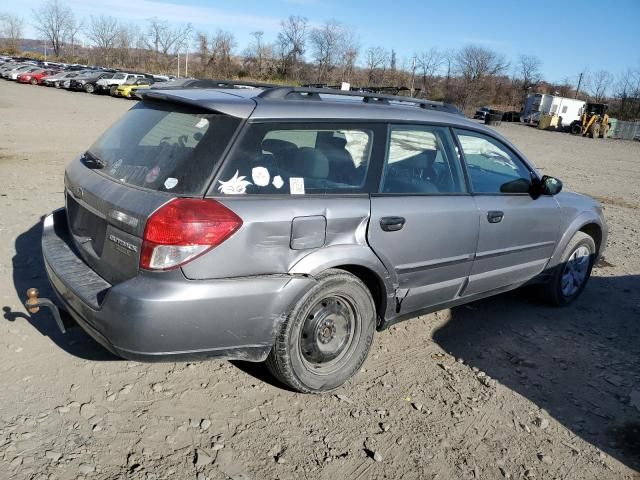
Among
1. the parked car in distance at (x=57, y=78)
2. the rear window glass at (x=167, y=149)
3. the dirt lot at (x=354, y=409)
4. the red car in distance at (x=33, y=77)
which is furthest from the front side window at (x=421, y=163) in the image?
the red car in distance at (x=33, y=77)

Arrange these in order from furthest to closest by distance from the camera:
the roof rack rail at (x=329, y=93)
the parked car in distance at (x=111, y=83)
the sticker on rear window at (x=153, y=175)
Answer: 1. the parked car in distance at (x=111, y=83)
2. the roof rack rail at (x=329, y=93)
3. the sticker on rear window at (x=153, y=175)

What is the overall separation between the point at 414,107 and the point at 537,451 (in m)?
2.37

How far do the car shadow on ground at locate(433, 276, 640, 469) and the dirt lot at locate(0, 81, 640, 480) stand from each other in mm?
15

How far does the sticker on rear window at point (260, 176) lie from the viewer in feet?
9.52

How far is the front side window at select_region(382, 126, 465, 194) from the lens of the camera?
11.5 feet

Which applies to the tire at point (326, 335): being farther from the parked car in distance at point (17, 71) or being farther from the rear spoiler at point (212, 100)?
the parked car in distance at point (17, 71)

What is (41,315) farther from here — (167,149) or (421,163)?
(421,163)

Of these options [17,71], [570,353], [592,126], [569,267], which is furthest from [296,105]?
[592,126]

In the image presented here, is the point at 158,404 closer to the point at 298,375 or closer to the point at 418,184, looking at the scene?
the point at 298,375

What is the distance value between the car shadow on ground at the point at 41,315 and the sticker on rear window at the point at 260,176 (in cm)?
141

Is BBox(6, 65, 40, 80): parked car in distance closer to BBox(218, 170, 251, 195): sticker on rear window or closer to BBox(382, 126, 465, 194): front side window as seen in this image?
BBox(382, 126, 465, 194): front side window

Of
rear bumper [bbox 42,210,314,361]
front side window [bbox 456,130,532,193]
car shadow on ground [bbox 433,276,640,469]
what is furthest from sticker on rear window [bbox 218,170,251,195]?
car shadow on ground [bbox 433,276,640,469]

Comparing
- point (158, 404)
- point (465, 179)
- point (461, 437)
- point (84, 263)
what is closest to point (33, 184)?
point (84, 263)

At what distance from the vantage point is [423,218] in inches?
137
